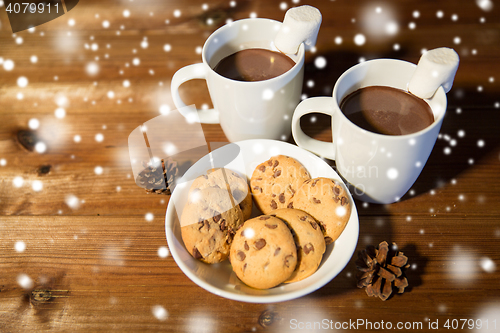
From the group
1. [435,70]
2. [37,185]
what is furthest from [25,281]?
[435,70]

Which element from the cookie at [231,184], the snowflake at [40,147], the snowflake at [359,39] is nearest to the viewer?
the cookie at [231,184]

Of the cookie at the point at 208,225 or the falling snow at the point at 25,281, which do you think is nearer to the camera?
the cookie at the point at 208,225

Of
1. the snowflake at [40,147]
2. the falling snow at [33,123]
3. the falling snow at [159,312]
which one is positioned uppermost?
the falling snow at [33,123]

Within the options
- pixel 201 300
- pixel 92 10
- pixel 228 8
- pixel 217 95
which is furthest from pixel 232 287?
pixel 92 10

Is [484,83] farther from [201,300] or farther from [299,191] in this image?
[201,300]

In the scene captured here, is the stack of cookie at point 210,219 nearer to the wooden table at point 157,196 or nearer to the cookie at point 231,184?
the cookie at point 231,184

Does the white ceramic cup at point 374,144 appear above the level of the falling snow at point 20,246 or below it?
above

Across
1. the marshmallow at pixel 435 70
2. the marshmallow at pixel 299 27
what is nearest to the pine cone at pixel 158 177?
the marshmallow at pixel 299 27
